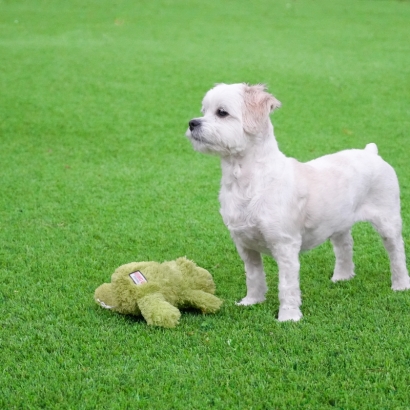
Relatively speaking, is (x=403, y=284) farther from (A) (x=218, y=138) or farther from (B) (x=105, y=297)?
(B) (x=105, y=297)

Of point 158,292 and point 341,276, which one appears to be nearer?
point 158,292

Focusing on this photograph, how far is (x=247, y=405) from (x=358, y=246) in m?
2.87

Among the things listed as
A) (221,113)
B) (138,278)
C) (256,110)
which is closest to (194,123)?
(221,113)

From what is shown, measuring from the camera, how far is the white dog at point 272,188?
4262 millimetres

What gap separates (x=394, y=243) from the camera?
502 cm

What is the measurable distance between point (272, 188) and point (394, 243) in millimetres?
1203

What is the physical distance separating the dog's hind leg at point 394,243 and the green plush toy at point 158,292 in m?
1.31

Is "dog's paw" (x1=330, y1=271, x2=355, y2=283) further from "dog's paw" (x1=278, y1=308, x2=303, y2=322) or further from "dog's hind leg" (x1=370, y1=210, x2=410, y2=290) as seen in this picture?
"dog's paw" (x1=278, y1=308, x2=303, y2=322)

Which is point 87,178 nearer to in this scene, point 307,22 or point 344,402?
point 344,402

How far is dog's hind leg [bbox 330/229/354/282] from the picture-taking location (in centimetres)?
525

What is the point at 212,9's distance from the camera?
1956 cm

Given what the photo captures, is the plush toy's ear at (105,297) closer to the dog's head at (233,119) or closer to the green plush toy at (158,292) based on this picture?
the green plush toy at (158,292)

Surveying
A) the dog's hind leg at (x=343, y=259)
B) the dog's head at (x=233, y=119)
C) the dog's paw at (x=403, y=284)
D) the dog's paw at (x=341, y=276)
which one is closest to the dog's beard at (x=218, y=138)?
the dog's head at (x=233, y=119)

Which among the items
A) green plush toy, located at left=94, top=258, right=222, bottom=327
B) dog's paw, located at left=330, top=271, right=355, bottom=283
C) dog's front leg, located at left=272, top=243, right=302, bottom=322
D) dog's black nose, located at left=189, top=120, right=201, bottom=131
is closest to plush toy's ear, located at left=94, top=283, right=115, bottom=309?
green plush toy, located at left=94, top=258, right=222, bottom=327
